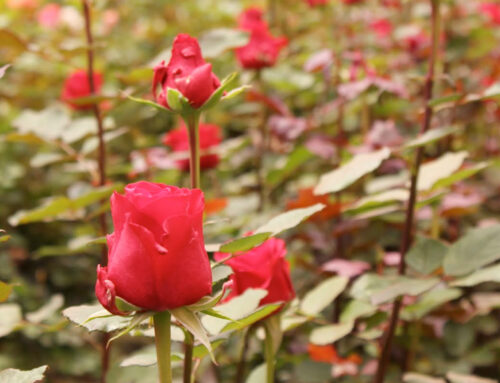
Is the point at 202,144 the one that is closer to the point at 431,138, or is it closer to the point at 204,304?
the point at 431,138

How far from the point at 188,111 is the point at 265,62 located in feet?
2.53

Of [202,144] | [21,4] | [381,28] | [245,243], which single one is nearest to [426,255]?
[245,243]

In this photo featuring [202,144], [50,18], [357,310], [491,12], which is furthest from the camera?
[50,18]

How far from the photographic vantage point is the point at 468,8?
1.52 metres

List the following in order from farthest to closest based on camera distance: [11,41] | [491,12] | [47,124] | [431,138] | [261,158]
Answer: [491,12]
[261,158]
[47,124]
[11,41]
[431,138]

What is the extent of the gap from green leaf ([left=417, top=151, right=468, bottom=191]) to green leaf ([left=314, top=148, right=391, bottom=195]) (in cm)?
10

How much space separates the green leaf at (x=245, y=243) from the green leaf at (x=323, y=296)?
0.27 metres

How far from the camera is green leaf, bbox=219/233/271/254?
0.53 m

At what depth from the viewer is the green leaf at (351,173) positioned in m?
0.71

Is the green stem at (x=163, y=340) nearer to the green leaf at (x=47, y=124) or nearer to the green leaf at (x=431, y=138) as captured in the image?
the green leaf at (x=431, y=138)

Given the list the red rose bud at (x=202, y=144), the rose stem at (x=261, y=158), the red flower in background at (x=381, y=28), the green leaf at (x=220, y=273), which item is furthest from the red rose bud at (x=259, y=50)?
the green leaf at (x=220, y=273)

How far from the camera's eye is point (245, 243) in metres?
0.54

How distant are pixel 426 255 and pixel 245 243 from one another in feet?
1.21

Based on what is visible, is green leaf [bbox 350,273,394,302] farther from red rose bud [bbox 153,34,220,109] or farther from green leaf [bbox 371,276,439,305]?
red rose bud [bbox 153,34,220,109]
